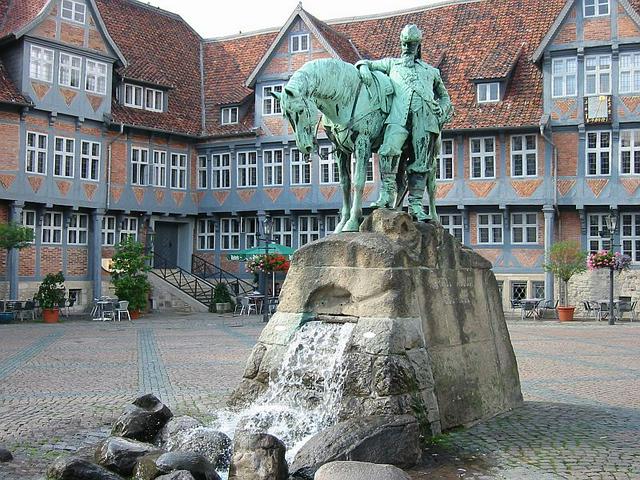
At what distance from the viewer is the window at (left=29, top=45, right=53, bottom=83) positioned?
30062 mm

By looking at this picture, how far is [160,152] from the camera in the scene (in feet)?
117

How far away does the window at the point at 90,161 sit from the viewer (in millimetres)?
32438

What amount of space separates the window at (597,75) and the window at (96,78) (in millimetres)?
18551

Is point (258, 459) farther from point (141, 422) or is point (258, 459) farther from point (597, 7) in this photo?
point (597, 7)

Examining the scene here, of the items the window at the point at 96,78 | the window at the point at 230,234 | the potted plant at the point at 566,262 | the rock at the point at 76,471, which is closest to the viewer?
the rock at the point at 76,471

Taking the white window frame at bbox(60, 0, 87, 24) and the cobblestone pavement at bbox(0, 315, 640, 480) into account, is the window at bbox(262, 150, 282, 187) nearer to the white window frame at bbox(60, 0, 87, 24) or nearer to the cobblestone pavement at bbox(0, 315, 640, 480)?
the white window frame at bbox(60, 0, 87, 24)

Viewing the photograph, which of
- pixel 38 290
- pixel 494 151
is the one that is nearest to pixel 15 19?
pixel 38 290

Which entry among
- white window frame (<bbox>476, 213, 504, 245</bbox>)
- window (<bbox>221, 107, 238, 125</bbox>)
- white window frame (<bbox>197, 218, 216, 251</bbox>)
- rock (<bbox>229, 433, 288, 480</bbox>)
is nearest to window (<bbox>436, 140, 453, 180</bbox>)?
white window frame (<bbox>476, 213, 504, 245</bbox>)

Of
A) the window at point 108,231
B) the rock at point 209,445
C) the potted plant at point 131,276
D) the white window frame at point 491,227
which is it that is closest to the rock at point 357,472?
the rock at point 209,445

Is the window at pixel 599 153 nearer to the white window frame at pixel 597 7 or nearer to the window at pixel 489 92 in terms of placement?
the window at pixel 489 92

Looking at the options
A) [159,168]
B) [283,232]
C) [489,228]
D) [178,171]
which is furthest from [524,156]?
[159,168]

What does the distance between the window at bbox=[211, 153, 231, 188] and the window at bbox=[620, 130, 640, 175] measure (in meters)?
16.5

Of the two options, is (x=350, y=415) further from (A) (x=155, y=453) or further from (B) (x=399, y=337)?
(A) (x=155, y=453)

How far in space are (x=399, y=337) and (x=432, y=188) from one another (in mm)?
2509
